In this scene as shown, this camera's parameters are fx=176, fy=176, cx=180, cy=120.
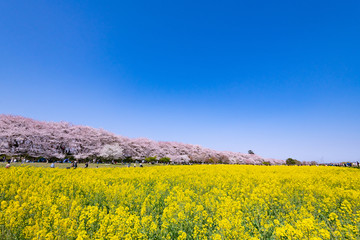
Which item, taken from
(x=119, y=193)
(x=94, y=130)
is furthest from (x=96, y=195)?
(x=94, y=130)

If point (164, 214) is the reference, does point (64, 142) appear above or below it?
above

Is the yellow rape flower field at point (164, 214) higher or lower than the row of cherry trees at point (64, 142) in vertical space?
lower

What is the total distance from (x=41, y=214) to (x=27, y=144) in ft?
147

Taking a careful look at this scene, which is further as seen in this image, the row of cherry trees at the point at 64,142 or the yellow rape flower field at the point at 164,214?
the row of cherry trees at the point at 64,142

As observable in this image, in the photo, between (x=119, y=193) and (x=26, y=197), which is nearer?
(x=26, y=197)

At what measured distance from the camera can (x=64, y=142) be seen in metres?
44.5

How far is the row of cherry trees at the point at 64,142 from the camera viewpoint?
1505 inches

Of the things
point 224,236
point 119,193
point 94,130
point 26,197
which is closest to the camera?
point 224,236

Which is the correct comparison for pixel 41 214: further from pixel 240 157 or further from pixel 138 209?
pixel 240 157

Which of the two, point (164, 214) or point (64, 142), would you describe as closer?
point (164, 214)

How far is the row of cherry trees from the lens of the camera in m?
38.2

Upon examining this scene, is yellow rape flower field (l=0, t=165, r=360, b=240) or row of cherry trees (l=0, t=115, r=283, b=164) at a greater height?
row of cherry trees (l=0, t=115, r=283, b=164)

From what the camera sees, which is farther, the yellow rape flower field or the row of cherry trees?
the row of cherry trees

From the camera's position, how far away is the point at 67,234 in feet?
13.8
